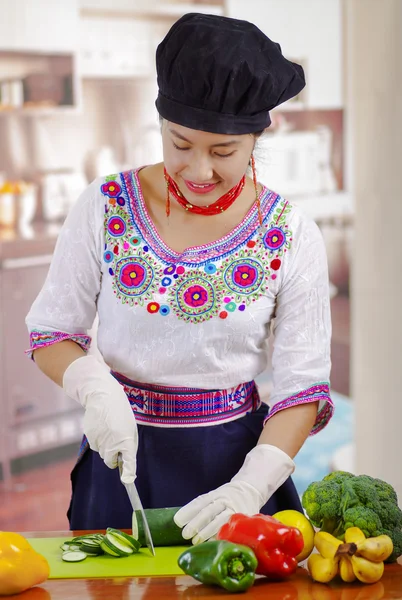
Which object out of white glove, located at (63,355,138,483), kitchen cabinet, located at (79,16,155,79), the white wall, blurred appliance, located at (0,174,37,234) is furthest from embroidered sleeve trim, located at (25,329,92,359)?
the white wall

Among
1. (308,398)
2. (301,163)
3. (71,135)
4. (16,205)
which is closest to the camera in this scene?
(308,398)

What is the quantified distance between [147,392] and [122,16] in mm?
2901

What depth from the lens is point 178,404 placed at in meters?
1.58

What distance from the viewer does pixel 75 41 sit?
4.04 meters

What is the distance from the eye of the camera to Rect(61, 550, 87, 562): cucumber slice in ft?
4.28

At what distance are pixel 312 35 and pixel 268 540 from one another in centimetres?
354

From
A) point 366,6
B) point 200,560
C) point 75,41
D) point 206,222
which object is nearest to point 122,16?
point 75,41

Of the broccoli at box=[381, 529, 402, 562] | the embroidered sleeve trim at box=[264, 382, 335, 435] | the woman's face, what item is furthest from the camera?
the embroidered sleeve trim at box=[264, 382, 335, 435]

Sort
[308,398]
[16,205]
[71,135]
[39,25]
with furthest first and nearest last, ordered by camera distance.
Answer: [71,135]
[16,205]
[39,25]
[308,398]

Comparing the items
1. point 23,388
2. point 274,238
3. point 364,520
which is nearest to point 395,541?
point 364,520

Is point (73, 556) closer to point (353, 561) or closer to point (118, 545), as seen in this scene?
point (118, 545)

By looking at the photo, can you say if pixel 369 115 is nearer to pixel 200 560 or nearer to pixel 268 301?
pixel 268 301

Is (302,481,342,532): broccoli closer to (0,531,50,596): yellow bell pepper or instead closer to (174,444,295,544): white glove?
(174,444,295,544): white glove

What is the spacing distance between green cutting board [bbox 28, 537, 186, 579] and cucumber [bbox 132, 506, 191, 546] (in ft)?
0.04
